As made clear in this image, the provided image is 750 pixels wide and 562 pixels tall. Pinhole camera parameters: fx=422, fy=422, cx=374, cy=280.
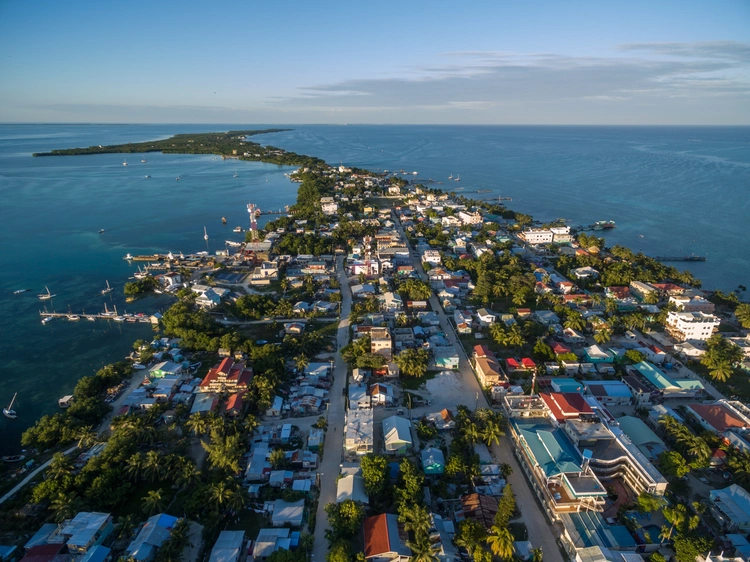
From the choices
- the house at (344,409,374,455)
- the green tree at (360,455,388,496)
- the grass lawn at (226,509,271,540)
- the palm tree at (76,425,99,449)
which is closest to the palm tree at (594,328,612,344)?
the house at (344,409,374,455)

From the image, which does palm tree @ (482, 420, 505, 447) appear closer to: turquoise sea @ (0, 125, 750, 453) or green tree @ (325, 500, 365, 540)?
green tree @ (325, 500, 365, 540)

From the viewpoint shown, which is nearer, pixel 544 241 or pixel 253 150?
pixel 544 241

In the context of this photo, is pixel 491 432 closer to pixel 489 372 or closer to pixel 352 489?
pixel 489 372

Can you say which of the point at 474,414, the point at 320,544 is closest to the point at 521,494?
the point at 474,414

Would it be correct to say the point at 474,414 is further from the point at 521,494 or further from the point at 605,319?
the point at 605,319

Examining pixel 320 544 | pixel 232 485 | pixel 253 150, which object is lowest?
pixel 320 544

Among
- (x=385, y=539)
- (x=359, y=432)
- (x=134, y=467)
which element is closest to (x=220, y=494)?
(x=134, y=467)

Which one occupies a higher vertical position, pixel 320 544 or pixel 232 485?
pixel 232 485

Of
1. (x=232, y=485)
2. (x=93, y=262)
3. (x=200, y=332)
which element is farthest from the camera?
(x=93, y=262)
